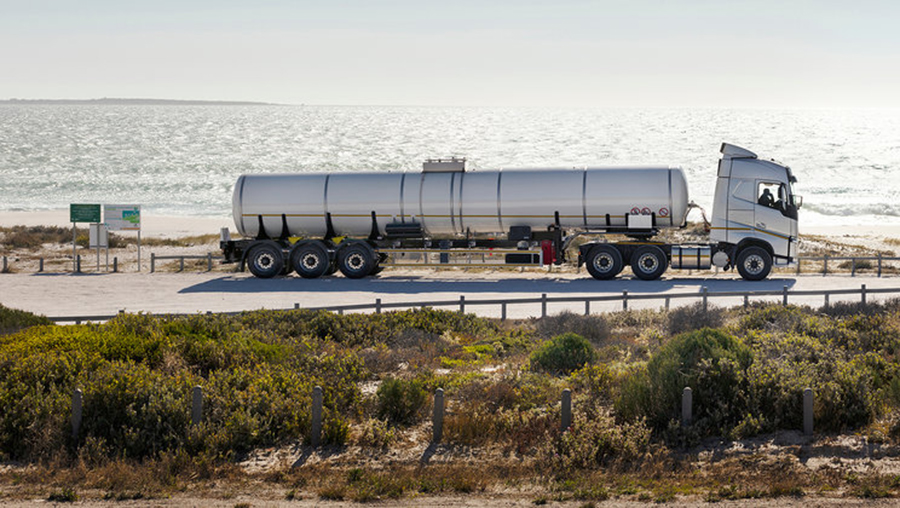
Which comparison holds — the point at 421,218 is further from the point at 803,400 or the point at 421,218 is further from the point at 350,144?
the point at 350,144

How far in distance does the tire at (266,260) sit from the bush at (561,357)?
61.7 feet

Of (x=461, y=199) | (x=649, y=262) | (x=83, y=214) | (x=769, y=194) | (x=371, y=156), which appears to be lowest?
(x=649, y=262)

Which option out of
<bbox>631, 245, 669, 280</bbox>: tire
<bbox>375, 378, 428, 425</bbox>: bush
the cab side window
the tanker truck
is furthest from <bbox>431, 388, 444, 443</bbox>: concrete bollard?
the cab side window

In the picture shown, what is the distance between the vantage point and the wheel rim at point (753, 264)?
30.5m

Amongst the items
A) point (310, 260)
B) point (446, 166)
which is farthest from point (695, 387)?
point (310, 260)

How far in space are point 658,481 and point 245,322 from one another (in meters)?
10.6

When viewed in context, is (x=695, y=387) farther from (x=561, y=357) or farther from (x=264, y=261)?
(x=264, y=261)

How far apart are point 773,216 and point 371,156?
108 m

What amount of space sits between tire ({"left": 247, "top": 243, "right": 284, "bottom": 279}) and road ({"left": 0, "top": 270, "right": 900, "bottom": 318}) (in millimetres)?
414

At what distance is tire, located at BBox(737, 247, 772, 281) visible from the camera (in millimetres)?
30422

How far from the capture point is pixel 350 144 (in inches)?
6280

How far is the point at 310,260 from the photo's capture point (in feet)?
107

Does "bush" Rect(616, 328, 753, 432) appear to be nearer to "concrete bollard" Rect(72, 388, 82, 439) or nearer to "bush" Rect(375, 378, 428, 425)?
"bush" Rect(375, 378, 428, 425)

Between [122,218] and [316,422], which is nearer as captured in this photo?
[316,422]
